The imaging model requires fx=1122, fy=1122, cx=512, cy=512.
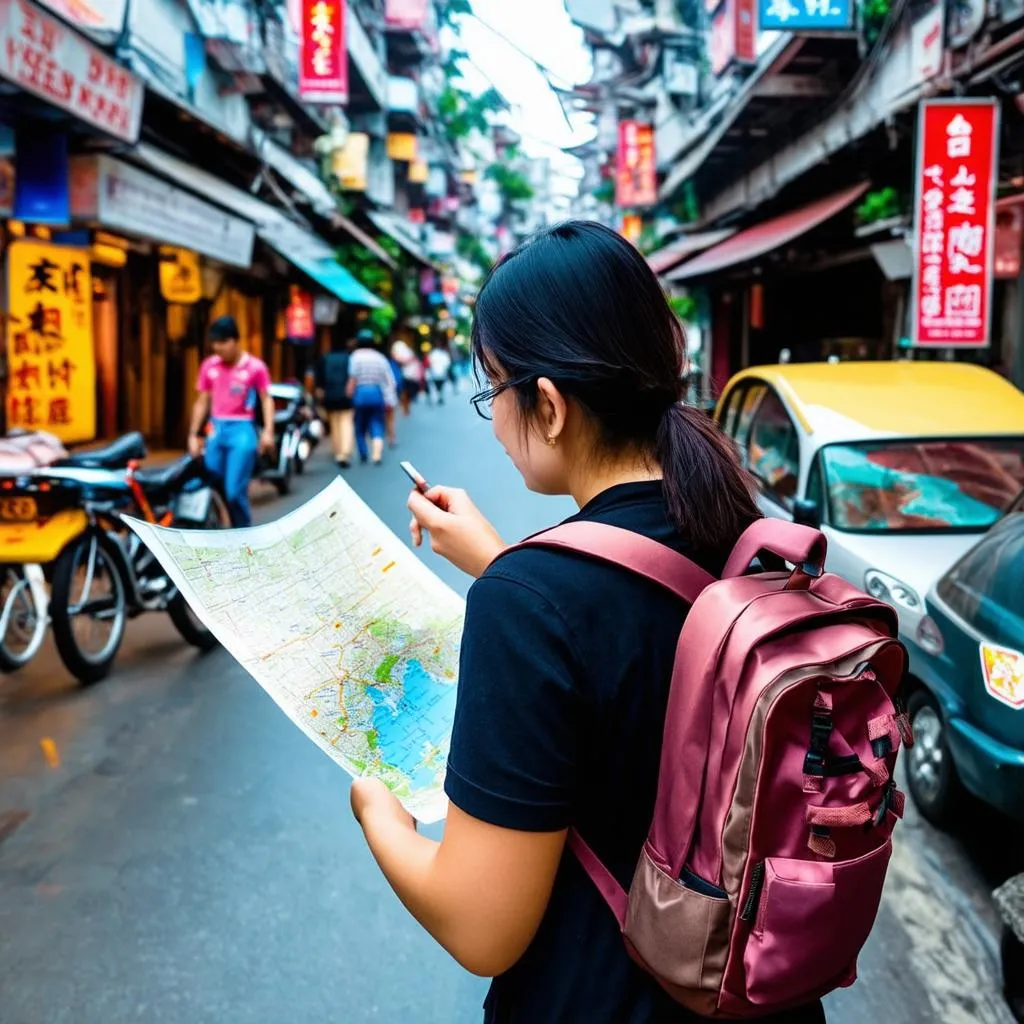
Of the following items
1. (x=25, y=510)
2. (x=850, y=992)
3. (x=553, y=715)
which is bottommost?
(x=850, y=992)

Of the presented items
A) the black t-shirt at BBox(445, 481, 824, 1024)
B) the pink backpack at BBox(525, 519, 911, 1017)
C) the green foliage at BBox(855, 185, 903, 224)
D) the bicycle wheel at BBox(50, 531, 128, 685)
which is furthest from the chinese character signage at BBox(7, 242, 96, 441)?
the pink backpack at BBox(525, 519, 911, 1017)

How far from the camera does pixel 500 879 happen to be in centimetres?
108

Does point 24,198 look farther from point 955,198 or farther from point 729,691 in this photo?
point 729,691

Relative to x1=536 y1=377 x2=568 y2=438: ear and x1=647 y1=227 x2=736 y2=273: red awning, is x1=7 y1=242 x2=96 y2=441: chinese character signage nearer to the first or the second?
x1=536 y1=377 x2=568 y2=438: ear

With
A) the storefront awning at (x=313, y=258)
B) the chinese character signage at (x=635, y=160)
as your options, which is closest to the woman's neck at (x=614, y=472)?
the storefront awning at (x=313, y=258)

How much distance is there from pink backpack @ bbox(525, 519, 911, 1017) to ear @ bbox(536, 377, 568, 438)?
6.3 inches

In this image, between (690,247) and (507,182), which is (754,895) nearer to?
(690,247)

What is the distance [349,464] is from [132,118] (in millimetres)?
6705

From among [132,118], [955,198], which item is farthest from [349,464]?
[955,198]

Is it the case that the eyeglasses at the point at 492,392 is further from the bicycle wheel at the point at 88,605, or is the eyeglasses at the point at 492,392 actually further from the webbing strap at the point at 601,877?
the bicycle wheel at the point at 88,605

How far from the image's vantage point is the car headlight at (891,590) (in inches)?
176

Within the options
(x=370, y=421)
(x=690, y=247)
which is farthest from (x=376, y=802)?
(x=690, y=247)

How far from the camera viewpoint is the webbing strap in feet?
3.72

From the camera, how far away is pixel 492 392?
1.25m
